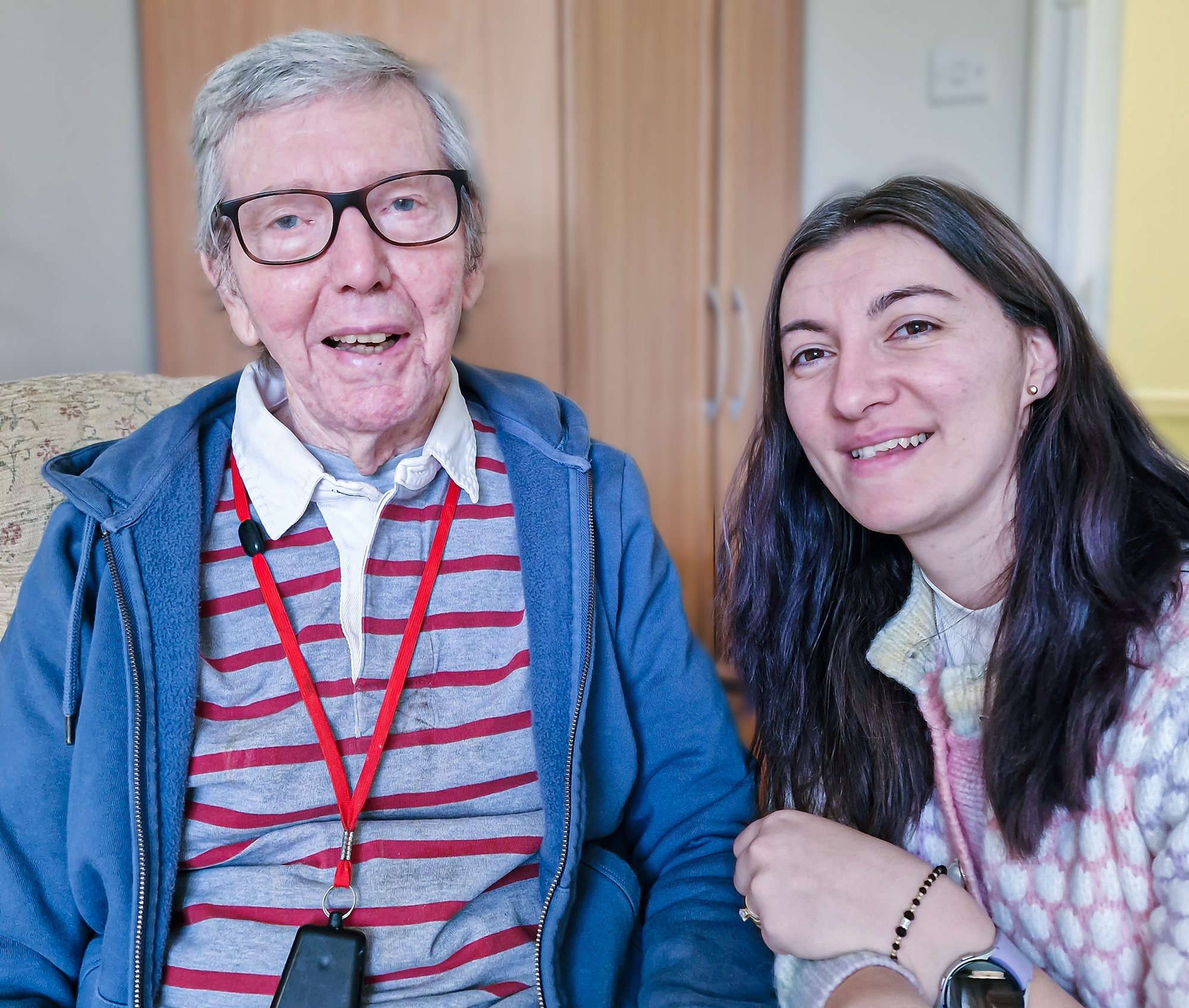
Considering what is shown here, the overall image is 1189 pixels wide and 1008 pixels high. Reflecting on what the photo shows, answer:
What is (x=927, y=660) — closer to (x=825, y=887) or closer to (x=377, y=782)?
(x=825, y=887)

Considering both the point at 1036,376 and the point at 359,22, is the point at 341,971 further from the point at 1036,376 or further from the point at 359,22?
the point at 359,22

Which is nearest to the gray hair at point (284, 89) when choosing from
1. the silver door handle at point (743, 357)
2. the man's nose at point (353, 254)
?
the man's nose at point (353, 254)

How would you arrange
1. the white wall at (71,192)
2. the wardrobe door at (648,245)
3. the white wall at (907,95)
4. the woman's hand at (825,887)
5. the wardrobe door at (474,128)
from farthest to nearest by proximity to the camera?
the white wall at (907,95) < the wardrobe door at (648,245) < the wardrobe door at (474,128) < the white wall at (71,192) < the woman's hand at (825,887)

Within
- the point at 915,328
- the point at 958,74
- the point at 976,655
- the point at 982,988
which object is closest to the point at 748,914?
the point at 982,988

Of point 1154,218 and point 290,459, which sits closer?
point 290,459

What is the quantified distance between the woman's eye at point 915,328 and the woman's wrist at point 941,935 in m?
0.51

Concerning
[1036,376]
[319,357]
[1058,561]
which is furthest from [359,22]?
[1058,561]

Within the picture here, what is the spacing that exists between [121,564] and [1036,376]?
93cm

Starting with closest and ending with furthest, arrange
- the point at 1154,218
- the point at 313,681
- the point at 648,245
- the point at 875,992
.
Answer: the point at 875,992
the point at 313,681
the point at 648,245
the point at 1154,218

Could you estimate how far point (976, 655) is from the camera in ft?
3.66

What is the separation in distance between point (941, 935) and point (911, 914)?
0.03 m

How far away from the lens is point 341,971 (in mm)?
1004

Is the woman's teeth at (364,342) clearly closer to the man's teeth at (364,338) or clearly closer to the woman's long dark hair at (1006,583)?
the man's teeth at (364,338)

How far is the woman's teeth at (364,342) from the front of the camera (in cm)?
119
